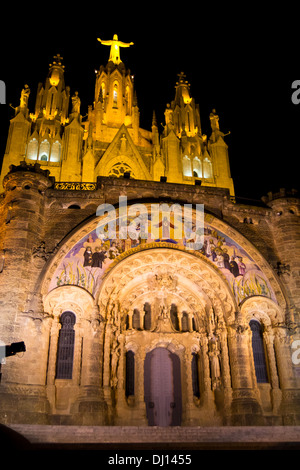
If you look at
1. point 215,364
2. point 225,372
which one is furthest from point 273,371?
point 215,364

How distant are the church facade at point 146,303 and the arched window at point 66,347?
0.04 metres

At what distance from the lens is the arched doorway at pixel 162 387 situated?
56.3 ft

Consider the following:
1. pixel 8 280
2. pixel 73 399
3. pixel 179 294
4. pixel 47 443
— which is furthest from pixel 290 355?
pixel 8 280

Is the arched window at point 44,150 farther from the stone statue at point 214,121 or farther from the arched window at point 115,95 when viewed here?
the stone statue at point 214,121

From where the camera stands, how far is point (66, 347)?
16.5 meters

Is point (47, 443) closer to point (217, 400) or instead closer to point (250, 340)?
point (217, 400)

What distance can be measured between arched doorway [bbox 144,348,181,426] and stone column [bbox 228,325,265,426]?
2.51m

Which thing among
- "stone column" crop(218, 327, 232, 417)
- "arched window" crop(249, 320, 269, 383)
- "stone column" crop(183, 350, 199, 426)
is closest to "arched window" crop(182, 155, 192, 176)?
"arched window" crop(249, 320, 269, 383)

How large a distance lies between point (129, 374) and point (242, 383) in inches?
185

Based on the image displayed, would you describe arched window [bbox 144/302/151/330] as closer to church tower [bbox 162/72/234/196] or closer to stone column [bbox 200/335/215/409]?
stone column [bbox 200/335/215/409]
